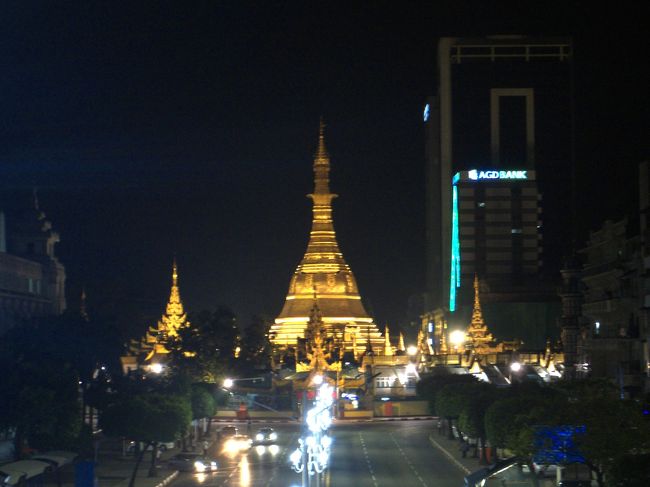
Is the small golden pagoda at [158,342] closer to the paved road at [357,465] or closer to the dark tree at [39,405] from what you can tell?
the paved road at [357,465]

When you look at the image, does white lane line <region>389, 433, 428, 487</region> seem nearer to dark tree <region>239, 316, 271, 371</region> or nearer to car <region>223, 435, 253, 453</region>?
car <region>223, 435, 253, 453</region>

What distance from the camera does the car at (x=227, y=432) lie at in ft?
388

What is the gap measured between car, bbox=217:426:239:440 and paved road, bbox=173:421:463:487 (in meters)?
3.01

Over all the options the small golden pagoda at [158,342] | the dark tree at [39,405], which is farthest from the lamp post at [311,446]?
the small golden pagoda at [158,342]

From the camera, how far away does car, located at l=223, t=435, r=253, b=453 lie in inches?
4160

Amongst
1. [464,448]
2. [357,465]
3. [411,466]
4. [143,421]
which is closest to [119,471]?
[143,421]

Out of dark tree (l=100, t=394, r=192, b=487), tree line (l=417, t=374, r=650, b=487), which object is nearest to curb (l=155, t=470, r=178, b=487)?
dark tree (l=100, t=394, r=192, b=487)

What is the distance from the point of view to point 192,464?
90250mm

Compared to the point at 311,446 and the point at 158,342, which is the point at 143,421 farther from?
the point at 158,342

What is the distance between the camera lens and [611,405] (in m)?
61.7

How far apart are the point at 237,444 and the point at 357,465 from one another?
864 inches

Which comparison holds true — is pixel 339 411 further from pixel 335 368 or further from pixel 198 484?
pixel 198 484

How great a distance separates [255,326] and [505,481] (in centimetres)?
10730

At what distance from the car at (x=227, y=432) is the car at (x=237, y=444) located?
234 cm
